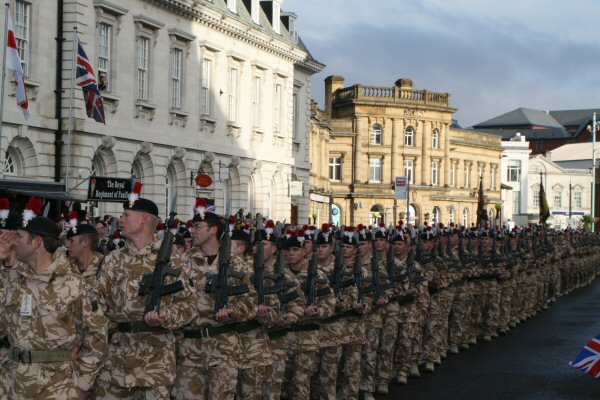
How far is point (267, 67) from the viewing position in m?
46.6

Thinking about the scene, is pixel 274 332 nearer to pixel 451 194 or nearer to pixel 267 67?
pixel 267 67

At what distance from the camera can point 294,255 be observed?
13.0 meters

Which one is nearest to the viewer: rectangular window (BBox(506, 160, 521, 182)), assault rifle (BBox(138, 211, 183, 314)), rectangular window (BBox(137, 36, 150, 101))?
assault rifle (BBox(138, 211, 183, 314))

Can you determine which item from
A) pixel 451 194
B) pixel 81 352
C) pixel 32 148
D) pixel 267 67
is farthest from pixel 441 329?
pixel 451 194

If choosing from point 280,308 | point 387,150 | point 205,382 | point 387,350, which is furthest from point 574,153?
point 205,382

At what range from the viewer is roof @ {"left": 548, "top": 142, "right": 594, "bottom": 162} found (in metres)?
150

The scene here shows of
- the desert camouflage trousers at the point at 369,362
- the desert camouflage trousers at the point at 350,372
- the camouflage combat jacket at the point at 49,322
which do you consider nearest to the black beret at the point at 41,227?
the camouflage combat jacket at the point at 49,322

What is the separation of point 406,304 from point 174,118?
77.1 ft

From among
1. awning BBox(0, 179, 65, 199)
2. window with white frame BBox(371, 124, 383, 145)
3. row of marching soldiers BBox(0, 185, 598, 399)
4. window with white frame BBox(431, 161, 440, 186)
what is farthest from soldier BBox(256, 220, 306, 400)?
window with white frame BBox(431, 161, 440, 186)

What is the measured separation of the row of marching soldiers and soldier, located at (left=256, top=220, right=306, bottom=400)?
2 centimetres

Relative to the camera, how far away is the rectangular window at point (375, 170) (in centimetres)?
9225

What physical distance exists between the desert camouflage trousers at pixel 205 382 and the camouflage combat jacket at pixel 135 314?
104 centimetres

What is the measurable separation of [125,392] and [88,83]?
803 inches

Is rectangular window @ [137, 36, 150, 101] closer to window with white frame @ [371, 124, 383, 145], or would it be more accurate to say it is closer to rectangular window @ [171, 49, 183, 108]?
rectangular window @ [171, 49, 183, 108]
